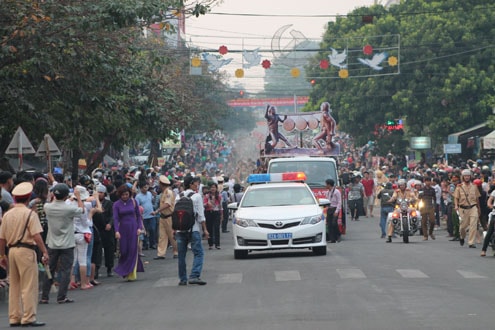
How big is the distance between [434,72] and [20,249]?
51835 millimetres

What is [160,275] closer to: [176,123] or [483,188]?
[483,188]

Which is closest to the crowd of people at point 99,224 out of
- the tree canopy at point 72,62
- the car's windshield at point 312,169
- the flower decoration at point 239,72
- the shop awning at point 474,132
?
the car's windshield at point 312,169

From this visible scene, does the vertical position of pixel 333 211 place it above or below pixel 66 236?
below

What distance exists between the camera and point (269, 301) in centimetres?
1473

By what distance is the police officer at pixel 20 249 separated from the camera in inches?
540

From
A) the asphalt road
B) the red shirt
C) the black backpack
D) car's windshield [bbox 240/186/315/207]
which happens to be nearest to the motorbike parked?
the asphalt road

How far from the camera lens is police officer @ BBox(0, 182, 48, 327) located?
1373cm

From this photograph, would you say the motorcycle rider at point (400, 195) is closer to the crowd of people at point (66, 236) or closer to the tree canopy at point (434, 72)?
the crowd of people at point (66, 236)

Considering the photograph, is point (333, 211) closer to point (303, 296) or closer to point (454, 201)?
point (454, 201)

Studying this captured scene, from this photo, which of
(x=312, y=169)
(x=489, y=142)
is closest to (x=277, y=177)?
(x=312, y=169)

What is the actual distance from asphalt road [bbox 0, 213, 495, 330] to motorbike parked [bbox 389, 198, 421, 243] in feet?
12.9

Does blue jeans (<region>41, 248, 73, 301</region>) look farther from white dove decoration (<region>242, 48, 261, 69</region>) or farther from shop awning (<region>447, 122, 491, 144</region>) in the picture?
shop awning (<region>447, 122, 491, 144</region>)

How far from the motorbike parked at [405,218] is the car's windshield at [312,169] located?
7.98 ft

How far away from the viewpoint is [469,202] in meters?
25.7
